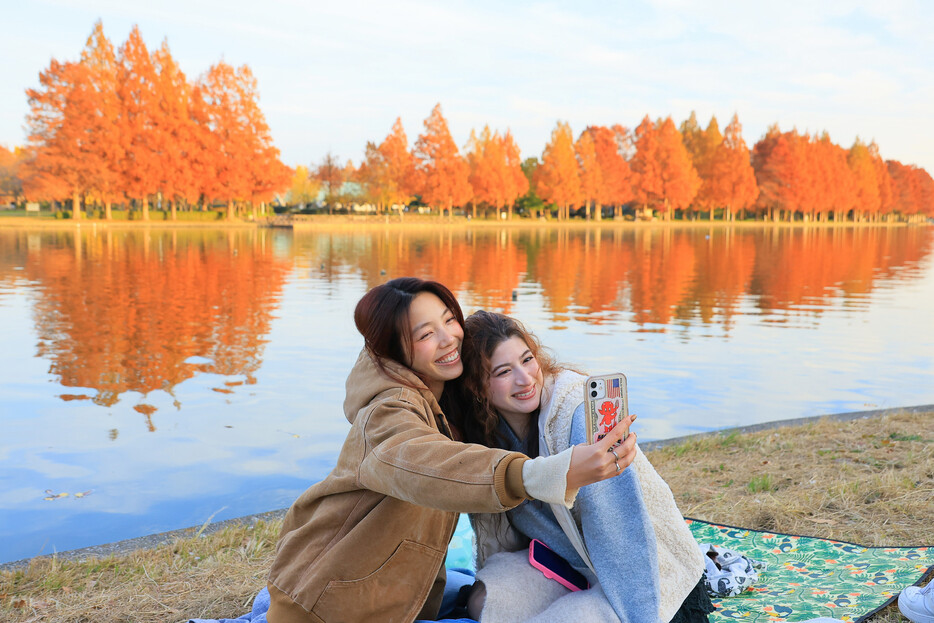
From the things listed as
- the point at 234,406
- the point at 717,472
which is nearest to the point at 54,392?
the point at 234,406

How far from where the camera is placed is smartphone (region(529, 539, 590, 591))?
2.61 meters

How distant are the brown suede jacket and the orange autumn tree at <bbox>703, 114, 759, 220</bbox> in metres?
75.2

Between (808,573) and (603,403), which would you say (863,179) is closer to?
(808,573)

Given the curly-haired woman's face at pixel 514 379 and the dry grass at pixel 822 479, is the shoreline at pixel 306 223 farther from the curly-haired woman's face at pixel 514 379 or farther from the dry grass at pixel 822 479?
the curly-haired woman's face at pixel 514 379

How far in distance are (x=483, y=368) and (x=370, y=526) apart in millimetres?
709

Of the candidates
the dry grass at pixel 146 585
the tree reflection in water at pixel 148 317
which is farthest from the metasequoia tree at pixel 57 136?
the dry grass at pixel 146 585

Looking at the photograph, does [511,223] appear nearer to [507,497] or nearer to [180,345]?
[180,345]

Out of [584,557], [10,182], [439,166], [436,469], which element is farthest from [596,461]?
[10,182]

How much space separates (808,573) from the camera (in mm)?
3635

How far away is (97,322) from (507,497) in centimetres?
1228

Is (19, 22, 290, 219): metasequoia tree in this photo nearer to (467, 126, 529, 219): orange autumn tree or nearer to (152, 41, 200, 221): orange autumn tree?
(152, 41, 200, 221): orange autumn tree

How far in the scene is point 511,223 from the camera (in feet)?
208

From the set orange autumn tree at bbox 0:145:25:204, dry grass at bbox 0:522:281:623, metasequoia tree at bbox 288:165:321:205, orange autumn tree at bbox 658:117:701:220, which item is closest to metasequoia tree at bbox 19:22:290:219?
orange autumn tree at bbox 0:145:25:204

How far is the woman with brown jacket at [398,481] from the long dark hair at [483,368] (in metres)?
0.07
